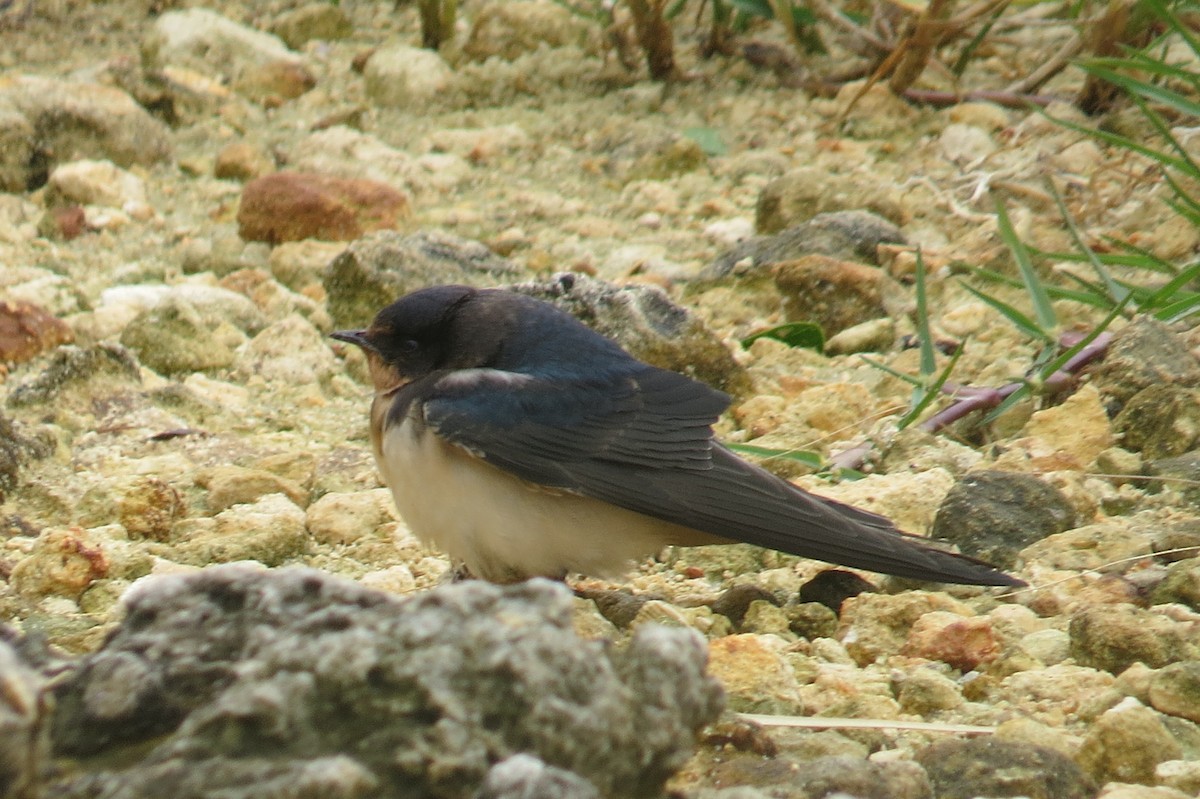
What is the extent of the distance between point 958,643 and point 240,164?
382 cm

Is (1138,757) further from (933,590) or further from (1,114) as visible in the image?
(1,114)

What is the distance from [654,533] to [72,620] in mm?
1179

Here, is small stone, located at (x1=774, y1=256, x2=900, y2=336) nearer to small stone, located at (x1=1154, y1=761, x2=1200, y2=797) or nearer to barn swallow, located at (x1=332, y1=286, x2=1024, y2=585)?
barn swallow, located at (x1=332, y1=286, x2=1024, y2=585)

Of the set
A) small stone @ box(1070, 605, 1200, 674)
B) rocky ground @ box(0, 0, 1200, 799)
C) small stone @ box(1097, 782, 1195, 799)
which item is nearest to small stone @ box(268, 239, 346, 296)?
rocky ground @ box(0, 0, 1200, 799)

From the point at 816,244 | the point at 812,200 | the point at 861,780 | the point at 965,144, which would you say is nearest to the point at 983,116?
the point at 965,144

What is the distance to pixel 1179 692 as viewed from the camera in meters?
2.50

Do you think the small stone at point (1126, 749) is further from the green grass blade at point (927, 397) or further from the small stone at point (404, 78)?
the small stone at point (404, 78)

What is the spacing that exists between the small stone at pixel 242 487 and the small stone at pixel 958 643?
1557 mm

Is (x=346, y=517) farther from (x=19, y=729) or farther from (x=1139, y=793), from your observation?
(x=19, y=729)

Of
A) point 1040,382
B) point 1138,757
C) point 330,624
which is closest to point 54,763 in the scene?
point 330,624

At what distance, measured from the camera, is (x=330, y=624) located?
5.43 feet

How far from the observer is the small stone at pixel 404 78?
6.43 metres

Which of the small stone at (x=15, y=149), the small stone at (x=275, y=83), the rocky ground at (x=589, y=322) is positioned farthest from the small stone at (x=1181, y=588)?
the small stone at (x=275, y=83)

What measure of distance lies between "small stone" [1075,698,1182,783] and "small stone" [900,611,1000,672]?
Answer: 0.47 m
